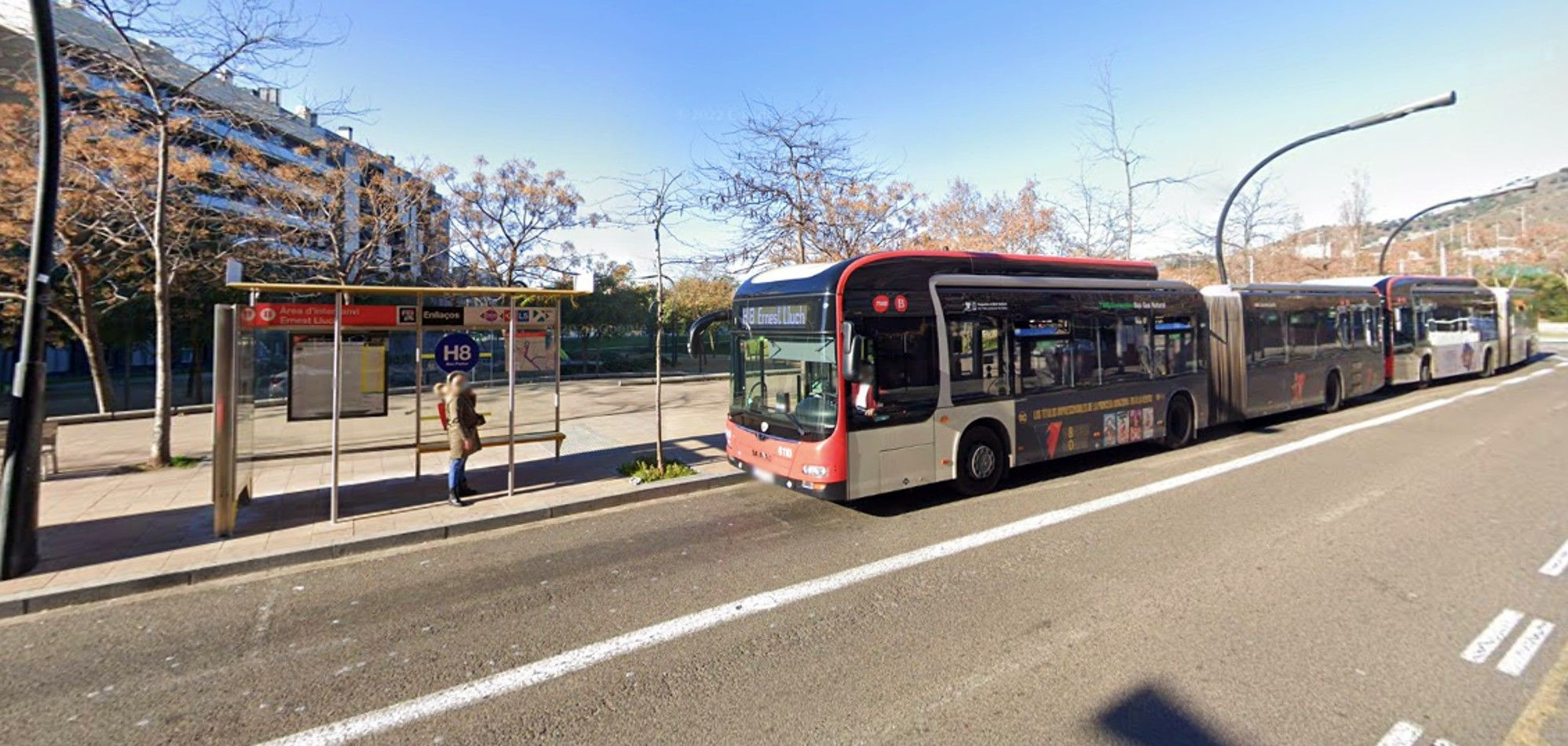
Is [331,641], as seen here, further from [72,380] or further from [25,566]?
[72,380]

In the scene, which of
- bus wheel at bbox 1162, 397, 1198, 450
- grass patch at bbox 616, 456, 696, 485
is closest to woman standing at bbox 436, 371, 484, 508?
grass patch at bbox 616, 456, 696, 485

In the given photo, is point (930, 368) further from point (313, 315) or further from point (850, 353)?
point (313, 315)

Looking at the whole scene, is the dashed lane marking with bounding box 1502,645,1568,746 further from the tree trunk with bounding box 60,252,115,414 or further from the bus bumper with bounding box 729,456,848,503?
the tree trunk with bounding box 60,252,115,414

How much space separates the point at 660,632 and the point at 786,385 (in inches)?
133

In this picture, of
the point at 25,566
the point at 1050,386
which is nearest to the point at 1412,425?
the point at 1050,386

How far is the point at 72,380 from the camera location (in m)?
29.2

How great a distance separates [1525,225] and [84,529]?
91526 millimetres

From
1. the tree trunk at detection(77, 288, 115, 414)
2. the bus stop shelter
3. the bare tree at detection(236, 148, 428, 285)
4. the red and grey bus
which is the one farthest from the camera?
the bare tree at detection(236, 148, 428, 285)

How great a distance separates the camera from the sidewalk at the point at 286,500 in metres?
5.49

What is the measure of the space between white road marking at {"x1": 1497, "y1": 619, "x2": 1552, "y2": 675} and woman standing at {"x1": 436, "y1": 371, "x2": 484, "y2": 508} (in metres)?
8.32

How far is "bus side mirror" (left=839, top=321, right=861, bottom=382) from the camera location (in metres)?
6.20

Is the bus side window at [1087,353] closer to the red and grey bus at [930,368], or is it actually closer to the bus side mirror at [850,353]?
the red and grey bus at [930,368]

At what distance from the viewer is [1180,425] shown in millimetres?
10156

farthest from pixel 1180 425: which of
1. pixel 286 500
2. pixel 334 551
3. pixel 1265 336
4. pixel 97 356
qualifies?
pixel 97 356
